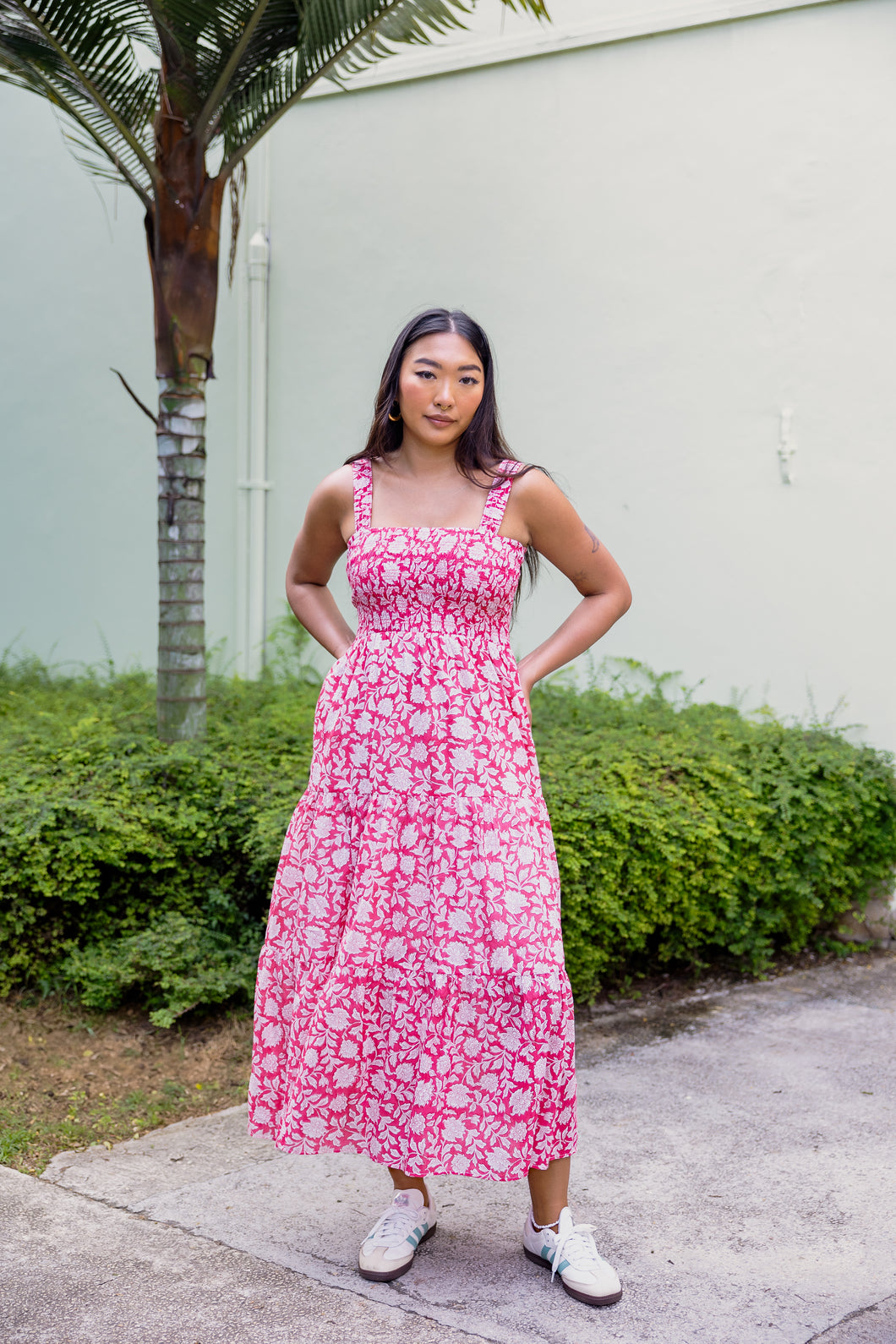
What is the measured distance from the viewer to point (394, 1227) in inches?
100

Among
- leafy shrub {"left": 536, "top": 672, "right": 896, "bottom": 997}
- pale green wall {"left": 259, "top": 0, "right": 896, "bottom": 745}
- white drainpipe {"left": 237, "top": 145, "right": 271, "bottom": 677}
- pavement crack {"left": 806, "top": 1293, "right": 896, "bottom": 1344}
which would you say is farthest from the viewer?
white drainpipe {"left": 237, "top": 145, "right": 271, "bottom": 677}

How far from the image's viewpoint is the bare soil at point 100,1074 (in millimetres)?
3271

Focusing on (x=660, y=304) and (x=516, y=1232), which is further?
(x=660, y=304)

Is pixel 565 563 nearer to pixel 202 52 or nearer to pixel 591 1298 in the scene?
pixel 591 1298

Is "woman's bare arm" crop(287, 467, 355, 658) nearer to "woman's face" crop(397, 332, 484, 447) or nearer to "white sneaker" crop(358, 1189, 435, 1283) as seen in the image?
"woman's face" crop(397, 332, 484, 447)

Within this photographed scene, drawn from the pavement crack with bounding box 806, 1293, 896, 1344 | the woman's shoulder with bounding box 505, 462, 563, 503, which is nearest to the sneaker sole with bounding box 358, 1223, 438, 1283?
the pavement crack with bounding box 806, 1293, 896, 1344

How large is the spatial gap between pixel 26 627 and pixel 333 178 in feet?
11.1

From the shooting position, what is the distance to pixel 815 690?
5336 mm

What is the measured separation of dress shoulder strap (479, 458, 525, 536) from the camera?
2506mm

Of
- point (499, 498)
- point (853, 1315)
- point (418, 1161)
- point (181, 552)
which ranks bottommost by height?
point (853, 1315)

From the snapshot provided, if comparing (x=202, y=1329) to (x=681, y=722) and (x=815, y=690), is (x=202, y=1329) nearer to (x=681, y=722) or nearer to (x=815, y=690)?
(x=681, y=722)

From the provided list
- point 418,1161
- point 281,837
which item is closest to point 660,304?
point 281,837

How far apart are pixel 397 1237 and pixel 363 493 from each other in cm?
151

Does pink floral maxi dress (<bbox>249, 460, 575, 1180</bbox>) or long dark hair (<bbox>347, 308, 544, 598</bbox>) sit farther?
long dark hair (<bbox>347, 308, 544, 598</bbox>)
